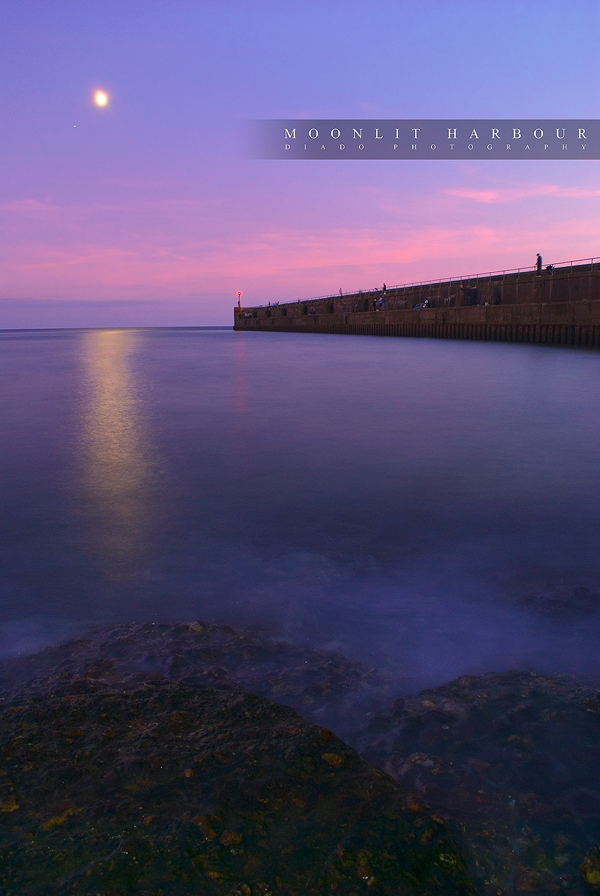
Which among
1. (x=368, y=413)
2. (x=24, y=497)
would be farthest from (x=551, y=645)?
(x=368, y=413)

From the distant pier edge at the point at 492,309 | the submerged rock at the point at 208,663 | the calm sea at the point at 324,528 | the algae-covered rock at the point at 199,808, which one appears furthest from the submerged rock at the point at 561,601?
the distant pier edge at the point at 492,309

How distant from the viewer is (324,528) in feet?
14.9

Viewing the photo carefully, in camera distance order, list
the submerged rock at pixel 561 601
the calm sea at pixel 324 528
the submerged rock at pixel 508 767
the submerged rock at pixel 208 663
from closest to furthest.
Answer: the submerged rock at pixel 508 767
the submerged rock at pixel 208 663
the calm sea at pixel 324 528
the submerged rock at pixel 561 601

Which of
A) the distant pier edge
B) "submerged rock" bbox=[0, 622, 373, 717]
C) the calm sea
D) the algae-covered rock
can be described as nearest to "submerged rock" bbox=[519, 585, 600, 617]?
the calm sea

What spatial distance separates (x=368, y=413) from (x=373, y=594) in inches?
270

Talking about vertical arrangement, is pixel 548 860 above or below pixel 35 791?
below

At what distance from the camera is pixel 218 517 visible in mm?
4801

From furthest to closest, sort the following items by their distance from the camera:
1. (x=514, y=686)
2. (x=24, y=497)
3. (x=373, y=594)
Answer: (x=24, y=497) → (x=373, y=594) → (x=514, y=686)

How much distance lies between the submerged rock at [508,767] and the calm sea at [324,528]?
0.22 meters

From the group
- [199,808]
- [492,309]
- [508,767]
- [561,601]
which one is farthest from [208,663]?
[492,309]

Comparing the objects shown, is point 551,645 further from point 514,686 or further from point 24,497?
point 24,497

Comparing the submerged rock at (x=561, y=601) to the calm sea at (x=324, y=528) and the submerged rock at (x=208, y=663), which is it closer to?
the calm sea at (x=324, y=528)

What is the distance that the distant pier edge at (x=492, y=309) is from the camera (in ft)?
82.2

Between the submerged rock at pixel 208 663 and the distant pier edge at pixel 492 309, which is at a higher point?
the distant pier edge at pixel 492 309
